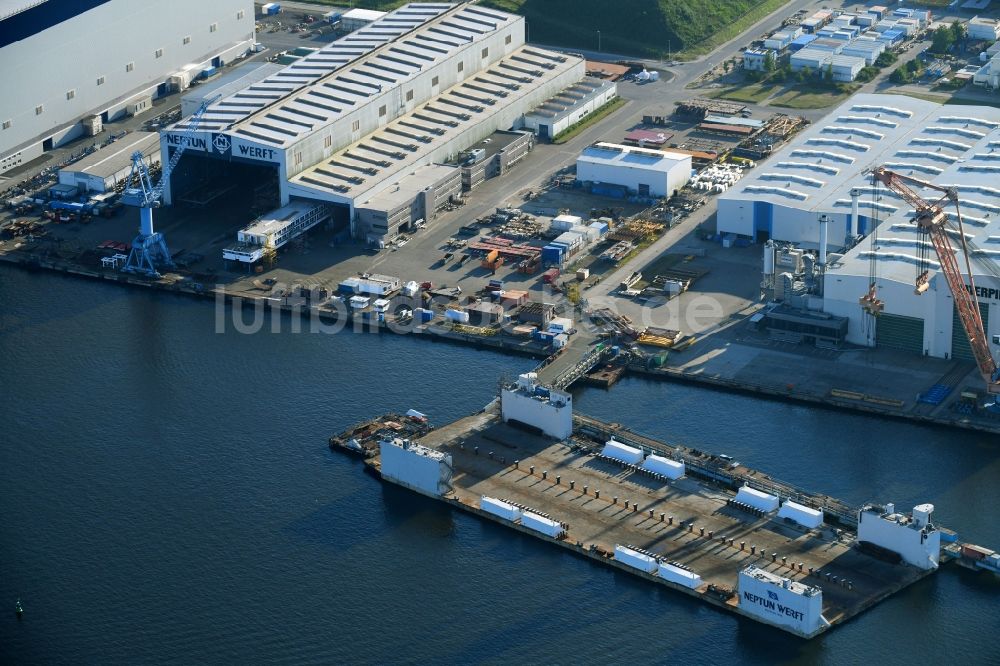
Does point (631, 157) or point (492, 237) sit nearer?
point (492, 237)

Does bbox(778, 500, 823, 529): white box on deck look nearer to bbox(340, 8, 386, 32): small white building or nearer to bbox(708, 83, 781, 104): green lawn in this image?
bbox(708, 83, 781, 104): green lawn

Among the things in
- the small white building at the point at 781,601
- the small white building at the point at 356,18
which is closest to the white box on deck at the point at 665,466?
the small white building at the point at 781,601

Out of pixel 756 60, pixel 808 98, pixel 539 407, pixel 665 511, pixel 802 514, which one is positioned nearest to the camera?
pixel 802 514

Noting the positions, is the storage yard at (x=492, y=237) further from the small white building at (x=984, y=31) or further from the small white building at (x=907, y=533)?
the small white building at (x=984, y=31)

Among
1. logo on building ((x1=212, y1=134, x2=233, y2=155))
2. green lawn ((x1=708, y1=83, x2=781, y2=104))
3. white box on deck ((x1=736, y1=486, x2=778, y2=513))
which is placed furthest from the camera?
green lawn ((x1=708, y1=83, x2=781, y2=104))

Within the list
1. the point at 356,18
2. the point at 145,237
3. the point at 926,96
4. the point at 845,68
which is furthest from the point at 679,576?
the point at 356,18

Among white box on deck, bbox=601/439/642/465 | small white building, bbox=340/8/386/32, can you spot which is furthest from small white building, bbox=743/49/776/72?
white box on deck, bbox=601/439/642/465

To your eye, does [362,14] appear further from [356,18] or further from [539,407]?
[539,407]
